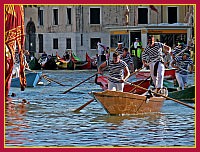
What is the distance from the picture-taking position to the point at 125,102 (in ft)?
32.6

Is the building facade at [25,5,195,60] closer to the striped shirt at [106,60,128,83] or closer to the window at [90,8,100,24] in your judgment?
the window at [90,8,100,24]

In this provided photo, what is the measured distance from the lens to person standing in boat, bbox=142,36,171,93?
438 inches

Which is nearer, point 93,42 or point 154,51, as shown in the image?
point 154,51

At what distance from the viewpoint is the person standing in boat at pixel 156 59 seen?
11.1 m

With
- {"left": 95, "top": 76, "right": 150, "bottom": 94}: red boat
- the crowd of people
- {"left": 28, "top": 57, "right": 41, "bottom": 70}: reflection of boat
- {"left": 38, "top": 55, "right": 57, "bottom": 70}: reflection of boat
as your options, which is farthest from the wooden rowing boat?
{"left": 38, "top": 55, "right": 57, "bottom": 70}: reflection of boat

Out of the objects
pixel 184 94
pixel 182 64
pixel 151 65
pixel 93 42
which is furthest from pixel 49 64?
pixel 151 65

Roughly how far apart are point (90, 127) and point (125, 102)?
32.9 inches

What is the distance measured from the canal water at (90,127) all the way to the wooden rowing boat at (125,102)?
85 mm

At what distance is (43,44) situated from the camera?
31.0 meters

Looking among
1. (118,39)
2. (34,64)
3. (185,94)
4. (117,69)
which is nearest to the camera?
(117,69)

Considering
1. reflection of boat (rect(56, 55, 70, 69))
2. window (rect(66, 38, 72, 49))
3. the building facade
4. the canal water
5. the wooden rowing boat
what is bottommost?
the canal water

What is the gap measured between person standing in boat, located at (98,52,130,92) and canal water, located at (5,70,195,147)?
0.45m

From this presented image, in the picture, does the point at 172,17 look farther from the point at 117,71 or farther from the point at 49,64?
the point at 117,71

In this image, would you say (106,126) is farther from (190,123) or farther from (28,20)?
(28,20)
